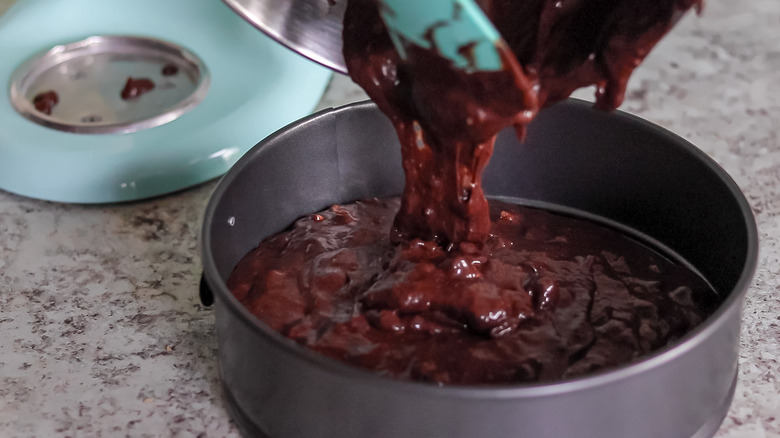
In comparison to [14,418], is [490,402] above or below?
above

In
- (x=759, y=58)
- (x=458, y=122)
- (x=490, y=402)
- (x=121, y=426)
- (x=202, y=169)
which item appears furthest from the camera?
(x=759, y=58)

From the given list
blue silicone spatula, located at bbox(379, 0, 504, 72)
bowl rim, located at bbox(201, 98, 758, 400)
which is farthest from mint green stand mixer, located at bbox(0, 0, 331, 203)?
blue silicone spatula, located at bbox(379, 0, 504, 72)

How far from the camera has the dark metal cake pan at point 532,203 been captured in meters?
1.12

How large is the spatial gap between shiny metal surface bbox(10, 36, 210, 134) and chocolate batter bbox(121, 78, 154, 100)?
0.01 metres

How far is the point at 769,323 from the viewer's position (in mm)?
1613

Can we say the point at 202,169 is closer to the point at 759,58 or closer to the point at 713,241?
the point at 713,241

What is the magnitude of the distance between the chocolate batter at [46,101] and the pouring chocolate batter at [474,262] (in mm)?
760

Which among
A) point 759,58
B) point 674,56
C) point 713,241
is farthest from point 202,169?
point 759,58

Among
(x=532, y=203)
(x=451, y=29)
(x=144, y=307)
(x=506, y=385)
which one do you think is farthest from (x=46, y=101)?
(x=506, y=385)

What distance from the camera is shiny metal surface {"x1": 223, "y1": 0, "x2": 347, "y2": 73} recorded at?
169 centimetres

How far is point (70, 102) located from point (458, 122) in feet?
3.95

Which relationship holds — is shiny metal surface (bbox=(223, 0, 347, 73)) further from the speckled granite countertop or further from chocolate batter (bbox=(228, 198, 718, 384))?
the speckled granite countertop

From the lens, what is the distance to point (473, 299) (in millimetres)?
1386

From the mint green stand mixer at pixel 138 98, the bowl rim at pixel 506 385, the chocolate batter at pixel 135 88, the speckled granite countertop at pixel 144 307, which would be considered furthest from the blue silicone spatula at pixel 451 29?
the chocolate batter at pixel 135 88
